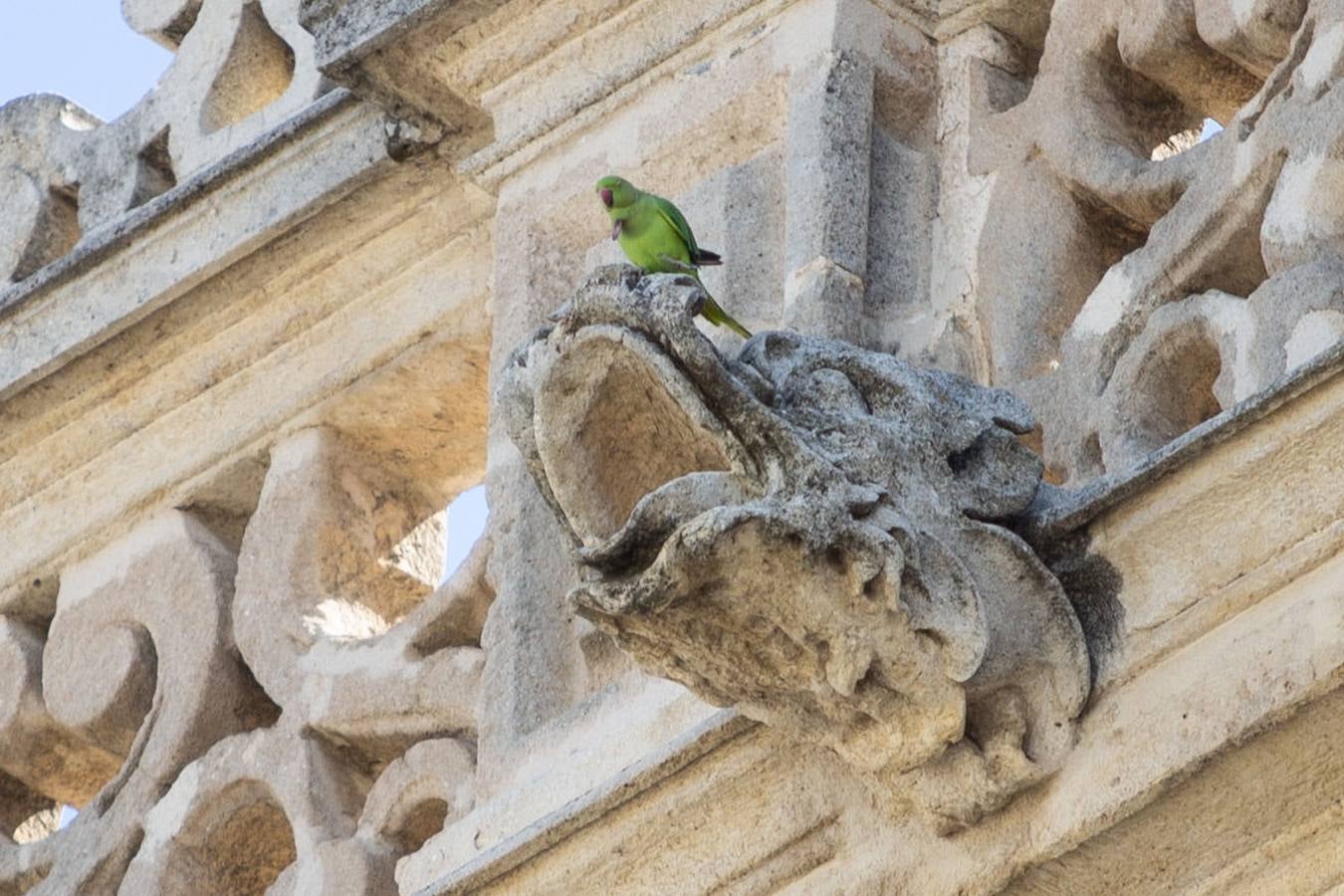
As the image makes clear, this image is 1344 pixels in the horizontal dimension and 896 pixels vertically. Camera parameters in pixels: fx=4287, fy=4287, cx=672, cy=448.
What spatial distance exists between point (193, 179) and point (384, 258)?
0.86ft

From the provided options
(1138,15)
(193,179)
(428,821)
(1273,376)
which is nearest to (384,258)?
(193,179)

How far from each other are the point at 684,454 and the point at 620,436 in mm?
68

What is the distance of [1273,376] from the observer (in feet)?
12.9

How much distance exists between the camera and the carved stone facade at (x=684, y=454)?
3783 millimetres

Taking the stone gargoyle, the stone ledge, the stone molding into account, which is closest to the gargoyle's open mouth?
the stone gargoyle

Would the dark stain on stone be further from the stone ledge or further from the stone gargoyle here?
the stone ledge

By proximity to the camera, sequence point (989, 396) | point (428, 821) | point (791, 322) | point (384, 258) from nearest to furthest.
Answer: point (989, 396)
point (791, 322)
point (428, 821)
point (384, 258)

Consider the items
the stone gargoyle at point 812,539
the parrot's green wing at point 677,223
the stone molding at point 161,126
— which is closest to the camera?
the stone gargoyle at point 812,539

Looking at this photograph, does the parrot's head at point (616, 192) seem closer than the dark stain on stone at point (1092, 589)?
No

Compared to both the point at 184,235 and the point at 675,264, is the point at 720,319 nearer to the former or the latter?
the point at 675,264

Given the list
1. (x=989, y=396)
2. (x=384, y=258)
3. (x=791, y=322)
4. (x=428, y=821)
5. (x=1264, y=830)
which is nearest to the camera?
(x=1264, y=830)

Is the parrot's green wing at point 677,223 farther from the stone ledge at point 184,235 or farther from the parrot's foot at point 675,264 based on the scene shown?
the stone ledge at point 184,235

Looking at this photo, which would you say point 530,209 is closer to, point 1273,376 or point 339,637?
point 339,637

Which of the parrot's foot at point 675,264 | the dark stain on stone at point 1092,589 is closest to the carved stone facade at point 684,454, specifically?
the dark stain on stone at point 1092,589
